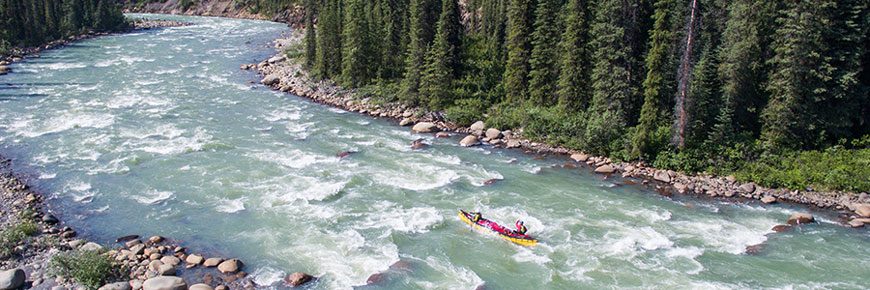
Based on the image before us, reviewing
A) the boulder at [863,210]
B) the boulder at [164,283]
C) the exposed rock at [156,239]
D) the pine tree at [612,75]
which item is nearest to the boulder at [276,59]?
the pine tree at [612,75]

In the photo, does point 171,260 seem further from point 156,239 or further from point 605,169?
point 605,169

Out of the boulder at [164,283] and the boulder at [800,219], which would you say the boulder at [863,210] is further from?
the boulder at [164,283]

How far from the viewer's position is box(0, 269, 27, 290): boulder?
1986cm

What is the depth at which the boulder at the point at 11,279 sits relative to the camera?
19.9 metres

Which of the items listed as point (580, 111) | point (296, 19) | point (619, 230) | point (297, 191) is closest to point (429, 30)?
point (580, 111)

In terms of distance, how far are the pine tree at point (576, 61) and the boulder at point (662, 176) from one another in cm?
904

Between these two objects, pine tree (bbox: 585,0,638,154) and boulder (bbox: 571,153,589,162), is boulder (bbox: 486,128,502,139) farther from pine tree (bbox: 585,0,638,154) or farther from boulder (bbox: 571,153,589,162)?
pine tree (bbox: 585,0,638,154)

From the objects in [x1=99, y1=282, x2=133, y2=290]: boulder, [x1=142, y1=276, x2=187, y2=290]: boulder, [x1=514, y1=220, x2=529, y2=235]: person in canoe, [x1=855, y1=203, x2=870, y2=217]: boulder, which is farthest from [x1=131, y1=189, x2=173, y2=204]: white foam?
[x1=855, y1=203, x2=870, y2=217]: boulder

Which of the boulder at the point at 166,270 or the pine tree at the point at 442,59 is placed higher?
the pine tree at the point at 442,59

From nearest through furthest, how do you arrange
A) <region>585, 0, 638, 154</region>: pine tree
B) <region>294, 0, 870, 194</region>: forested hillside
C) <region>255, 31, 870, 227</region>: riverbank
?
<region>255, 31, 870, 227</region>: riverbank < <region>294, 0, 870, 194</region>: forested hillside < <region>585, 0, 638, 154</region>: pine tree

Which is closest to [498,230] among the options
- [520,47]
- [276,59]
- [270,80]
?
[520,47]

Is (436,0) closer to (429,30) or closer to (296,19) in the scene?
(429,30)

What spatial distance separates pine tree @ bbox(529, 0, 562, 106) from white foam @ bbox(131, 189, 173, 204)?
28.0 meters

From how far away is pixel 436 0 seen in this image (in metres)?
52.8
